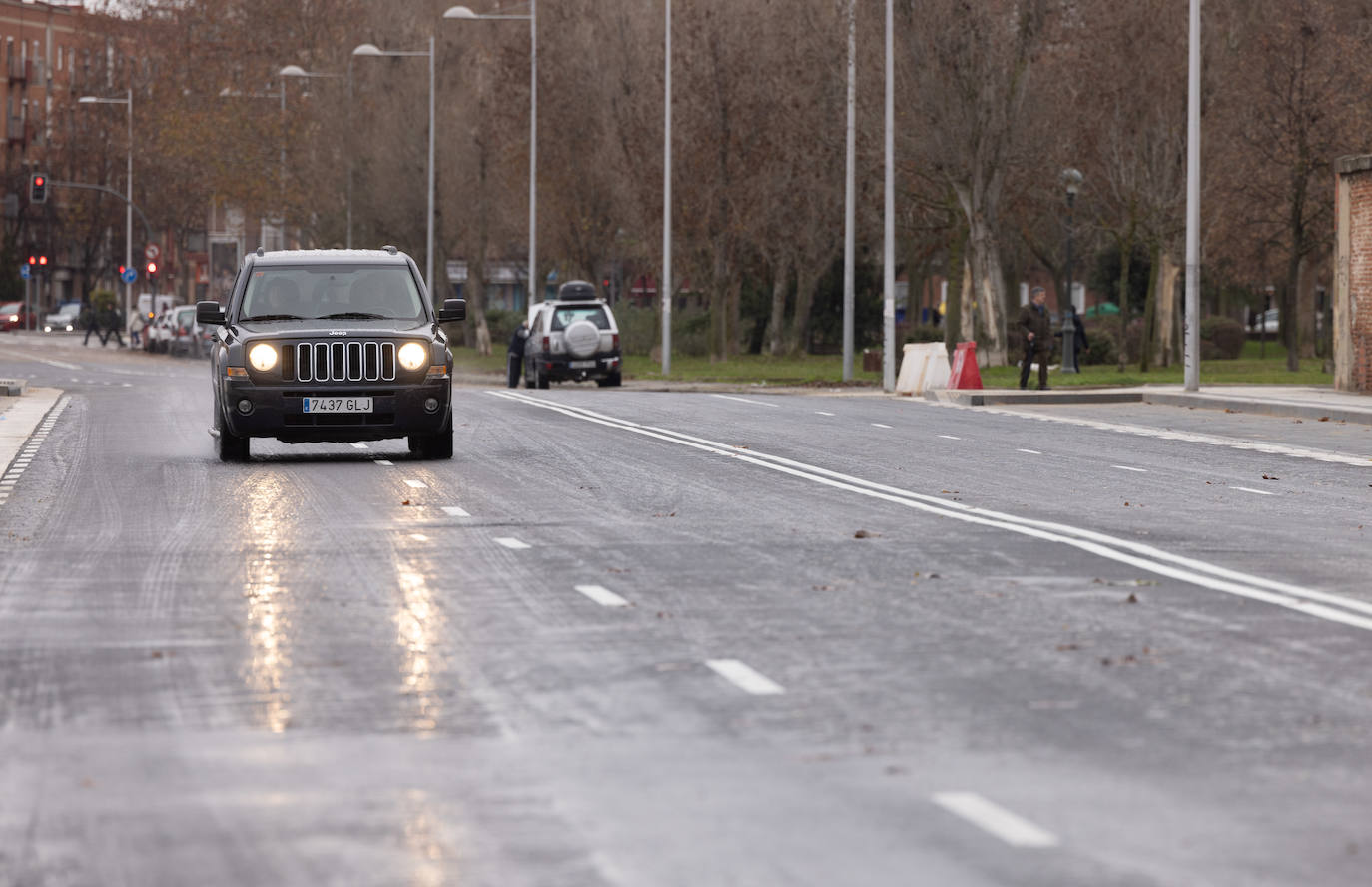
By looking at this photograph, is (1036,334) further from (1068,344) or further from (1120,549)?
(1120,549)

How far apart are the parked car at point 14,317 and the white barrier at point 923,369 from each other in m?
78.4

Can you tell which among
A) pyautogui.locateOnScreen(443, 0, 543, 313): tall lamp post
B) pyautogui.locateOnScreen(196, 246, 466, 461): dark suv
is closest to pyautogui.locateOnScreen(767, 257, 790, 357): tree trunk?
pyautogui.locateOnScreen(443, 0, 543, 313): tall lamp post

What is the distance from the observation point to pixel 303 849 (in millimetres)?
6207

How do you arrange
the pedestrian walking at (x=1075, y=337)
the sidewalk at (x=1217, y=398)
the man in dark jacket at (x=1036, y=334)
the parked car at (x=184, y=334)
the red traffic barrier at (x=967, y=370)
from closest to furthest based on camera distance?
the sidewalk at (x=1217, y=398), the red traffic barrier at (x=967, y=370), the man in dark jacket at (x=1036, y=334), the pedestrian walking at (x=1075, y=337), the parked car at (x=184, y=334)

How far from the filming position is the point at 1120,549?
1369 cm

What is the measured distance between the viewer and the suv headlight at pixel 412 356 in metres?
21.1

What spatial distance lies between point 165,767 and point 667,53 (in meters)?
46.6

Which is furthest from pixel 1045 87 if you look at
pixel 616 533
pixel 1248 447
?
pixel 616 533

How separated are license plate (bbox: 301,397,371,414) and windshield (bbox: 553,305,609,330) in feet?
83.9

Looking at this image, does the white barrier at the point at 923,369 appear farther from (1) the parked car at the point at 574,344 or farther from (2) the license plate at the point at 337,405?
(2) the license plate at the point at 337,405

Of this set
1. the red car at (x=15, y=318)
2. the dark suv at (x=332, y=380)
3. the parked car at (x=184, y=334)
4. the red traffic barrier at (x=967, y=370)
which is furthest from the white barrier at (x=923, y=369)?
the red car at (x=15, y=318)

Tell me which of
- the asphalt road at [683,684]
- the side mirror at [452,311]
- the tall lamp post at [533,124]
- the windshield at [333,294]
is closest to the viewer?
the asphalt road at [683,684]

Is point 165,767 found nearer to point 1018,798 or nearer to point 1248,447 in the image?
point 1018,798

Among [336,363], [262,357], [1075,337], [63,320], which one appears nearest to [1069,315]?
[1075,337]
